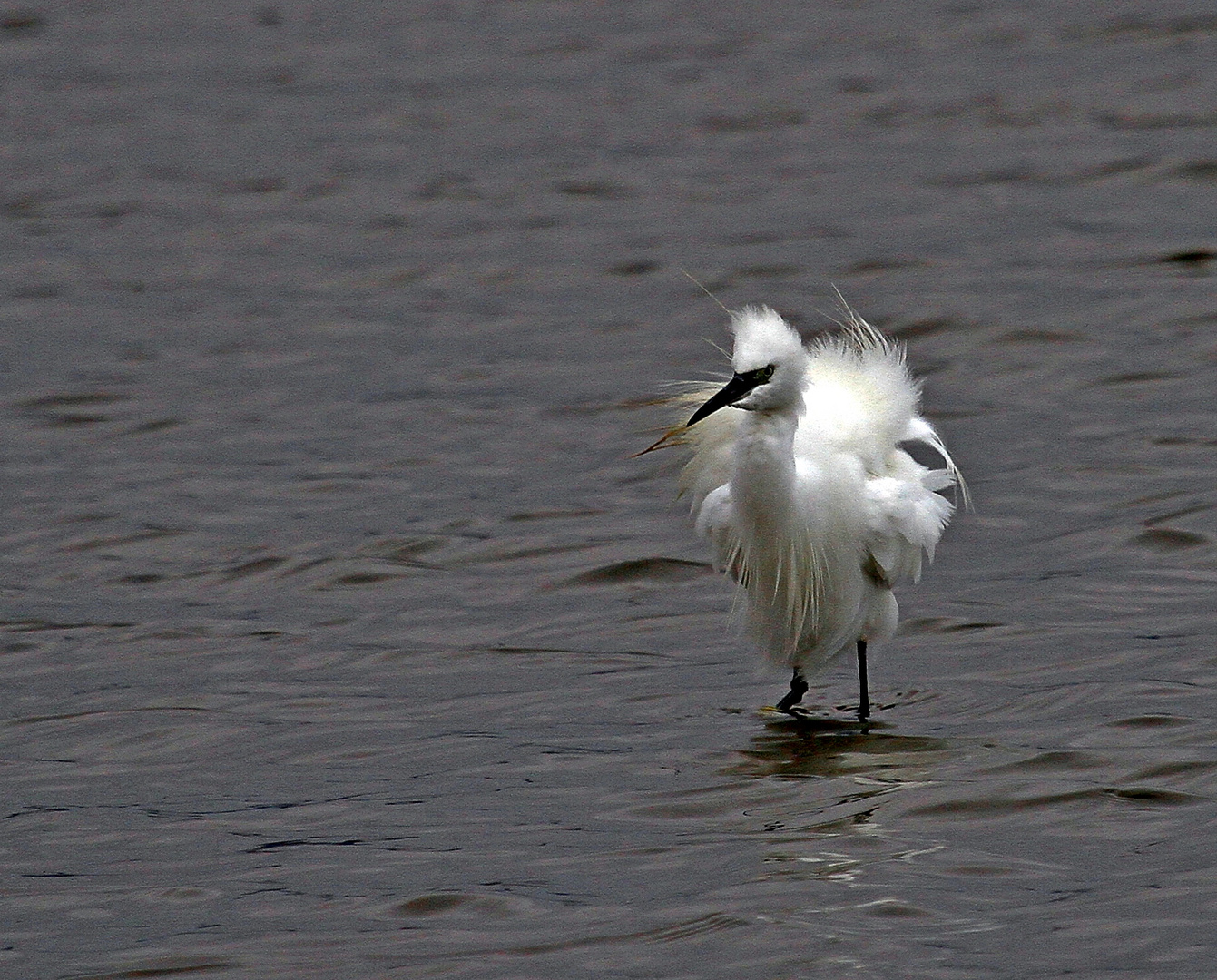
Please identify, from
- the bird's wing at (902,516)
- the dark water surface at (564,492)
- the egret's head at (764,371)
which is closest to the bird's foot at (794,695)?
the dark water surface at (564,492)

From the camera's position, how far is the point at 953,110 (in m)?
16.2

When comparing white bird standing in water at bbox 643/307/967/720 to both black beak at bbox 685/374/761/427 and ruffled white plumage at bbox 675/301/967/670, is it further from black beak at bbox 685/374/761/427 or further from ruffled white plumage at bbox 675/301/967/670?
black beak at bbox 685/374/761/427

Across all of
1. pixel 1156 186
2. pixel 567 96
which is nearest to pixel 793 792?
pixel 1156 186

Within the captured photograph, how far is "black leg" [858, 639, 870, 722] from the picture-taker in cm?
742

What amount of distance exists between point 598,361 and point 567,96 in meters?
5.75

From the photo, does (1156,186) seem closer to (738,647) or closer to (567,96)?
(567,96)

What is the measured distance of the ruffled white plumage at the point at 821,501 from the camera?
7113 mm

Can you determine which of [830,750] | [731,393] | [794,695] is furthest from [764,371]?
[794,695]

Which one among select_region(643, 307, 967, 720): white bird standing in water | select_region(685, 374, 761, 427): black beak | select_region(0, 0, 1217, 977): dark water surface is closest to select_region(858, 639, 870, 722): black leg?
select_region(643, 307, 967, 720): white bird standing in water

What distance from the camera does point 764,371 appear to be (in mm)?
6754

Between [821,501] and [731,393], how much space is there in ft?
2.26

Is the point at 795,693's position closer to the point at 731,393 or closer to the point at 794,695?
the point at 794,695

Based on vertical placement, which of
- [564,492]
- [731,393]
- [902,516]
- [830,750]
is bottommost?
[830,750]

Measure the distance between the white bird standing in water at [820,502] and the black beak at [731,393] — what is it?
0.35ft
